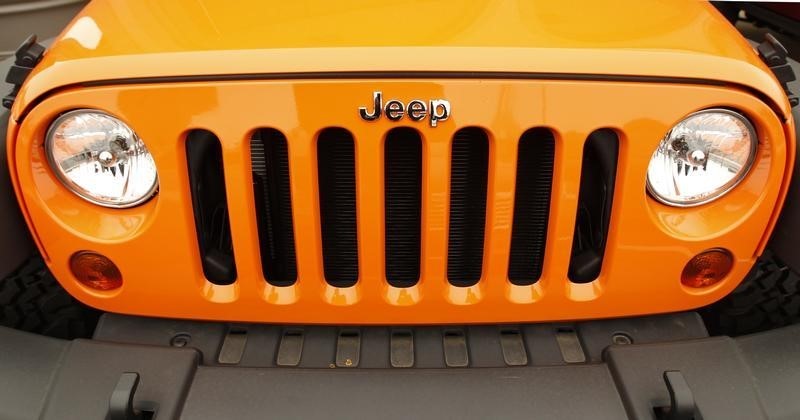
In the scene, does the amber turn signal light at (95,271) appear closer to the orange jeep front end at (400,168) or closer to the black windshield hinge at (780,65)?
the orange jeep front end at (400,168)

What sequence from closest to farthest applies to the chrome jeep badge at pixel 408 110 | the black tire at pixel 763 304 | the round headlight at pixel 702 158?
the chrome jeep badge at pixel 408 110
the round headlight at pixel 702 158
the black tire at pixel 763 304

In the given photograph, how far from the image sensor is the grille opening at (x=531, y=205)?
5.73 ft

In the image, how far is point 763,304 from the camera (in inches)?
81.9

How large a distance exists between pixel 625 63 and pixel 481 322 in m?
0.75

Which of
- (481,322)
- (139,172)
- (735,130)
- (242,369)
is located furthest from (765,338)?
(139,172)

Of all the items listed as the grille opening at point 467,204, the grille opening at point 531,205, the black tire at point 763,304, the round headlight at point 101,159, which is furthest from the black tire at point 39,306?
the black tire at point 763,304

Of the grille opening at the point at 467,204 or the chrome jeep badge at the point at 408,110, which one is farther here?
the grille opening at the point at 467,204

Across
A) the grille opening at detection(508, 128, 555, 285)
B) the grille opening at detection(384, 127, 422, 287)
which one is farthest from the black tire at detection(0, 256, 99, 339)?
the grille opening at detection(508, 128, 555, 285)

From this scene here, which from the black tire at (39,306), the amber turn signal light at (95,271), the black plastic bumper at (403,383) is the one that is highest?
the amber turn signal light at (95,271)

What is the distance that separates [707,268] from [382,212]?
0.88 m

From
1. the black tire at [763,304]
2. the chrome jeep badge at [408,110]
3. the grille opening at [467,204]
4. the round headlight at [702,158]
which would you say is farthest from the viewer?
the black tire at [763,304]

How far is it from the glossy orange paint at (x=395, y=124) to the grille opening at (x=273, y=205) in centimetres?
14

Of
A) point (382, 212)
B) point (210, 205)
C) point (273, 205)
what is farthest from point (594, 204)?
point (210, 205)

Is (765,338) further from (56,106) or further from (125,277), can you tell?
(56,106)
